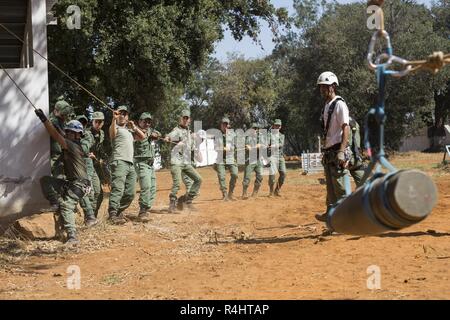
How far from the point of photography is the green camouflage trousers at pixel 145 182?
1076 cm

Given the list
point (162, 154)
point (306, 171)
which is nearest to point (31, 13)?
point (306, 171)

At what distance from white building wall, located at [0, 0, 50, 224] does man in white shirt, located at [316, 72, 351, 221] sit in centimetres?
423

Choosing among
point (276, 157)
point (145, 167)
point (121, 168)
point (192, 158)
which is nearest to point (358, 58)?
point (276, 157)

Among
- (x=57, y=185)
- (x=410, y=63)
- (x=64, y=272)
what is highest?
(x=410, y=63)

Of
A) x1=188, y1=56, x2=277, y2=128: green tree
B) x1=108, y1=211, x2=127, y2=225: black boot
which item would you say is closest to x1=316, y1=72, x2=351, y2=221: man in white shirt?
x1=108, y1=211, x2=127, y2=225: black boot

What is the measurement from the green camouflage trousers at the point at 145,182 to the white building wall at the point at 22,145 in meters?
1.94

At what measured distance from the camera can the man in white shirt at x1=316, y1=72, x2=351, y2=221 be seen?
25.1 feet

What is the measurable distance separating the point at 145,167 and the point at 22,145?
2.42 meters

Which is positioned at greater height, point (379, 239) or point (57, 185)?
point (57, 185)

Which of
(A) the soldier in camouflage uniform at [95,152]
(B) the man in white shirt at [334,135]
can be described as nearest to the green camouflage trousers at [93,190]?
(A) the soldier in camouflage uniform at [95,152]

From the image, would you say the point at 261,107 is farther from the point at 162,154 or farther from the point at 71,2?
the point at 71,2

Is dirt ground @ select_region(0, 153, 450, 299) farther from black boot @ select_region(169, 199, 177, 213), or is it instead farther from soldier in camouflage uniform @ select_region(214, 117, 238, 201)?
soldier in camouflage uniform @ select_region(214, 117, 238, 201)

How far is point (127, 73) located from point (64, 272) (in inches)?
392

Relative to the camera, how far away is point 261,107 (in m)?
46.4
